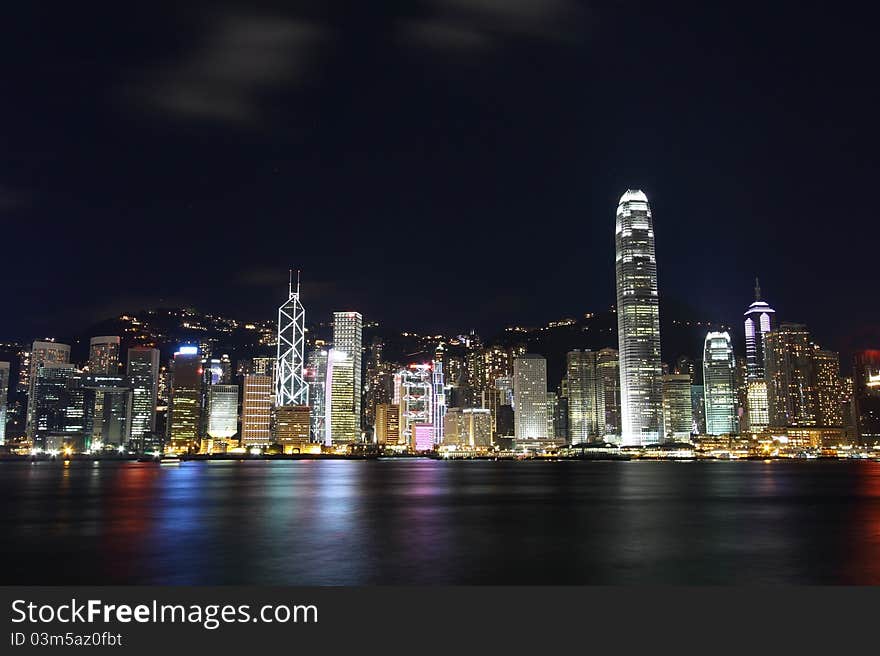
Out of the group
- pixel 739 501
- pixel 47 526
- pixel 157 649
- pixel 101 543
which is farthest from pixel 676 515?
pixel 157 649

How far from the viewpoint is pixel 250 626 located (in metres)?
18.7

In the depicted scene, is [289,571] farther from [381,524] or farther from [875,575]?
[875,575]

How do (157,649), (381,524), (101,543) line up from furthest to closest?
(381,524)
(101,543)
(157,649)

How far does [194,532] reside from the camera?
4312 centimetres

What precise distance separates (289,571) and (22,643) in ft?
44.3

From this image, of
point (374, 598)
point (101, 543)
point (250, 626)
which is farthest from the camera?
point (101, 543)

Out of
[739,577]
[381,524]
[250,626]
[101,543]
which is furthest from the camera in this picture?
[381,524]

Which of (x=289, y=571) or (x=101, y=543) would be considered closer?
(x=289, y=571)

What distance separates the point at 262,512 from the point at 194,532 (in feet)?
43.8

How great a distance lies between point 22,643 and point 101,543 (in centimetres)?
2368

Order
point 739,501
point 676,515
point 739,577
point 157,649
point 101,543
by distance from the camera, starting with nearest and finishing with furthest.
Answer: point 157,649
point 739,577
point 101,543
point 676,515
point 739,501

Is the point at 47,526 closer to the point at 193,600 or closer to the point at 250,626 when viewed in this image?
the point at 193,600

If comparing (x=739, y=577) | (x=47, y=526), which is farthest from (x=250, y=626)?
(x=47, y=526)

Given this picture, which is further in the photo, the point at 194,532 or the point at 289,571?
the point at 194,532
